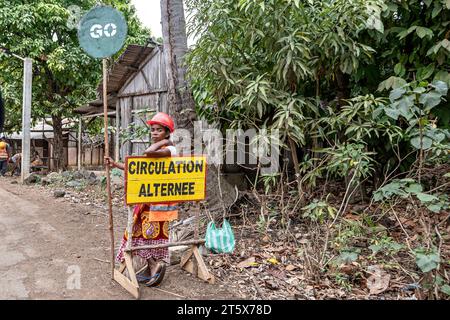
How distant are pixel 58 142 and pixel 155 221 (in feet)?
42.8

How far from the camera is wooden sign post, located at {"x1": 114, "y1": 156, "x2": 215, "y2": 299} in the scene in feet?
11.1

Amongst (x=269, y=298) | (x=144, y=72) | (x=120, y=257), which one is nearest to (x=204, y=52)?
(x=120, y=257)

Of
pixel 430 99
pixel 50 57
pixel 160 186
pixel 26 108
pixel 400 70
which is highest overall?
pixel 50 57

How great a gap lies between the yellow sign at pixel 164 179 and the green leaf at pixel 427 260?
2023 mm

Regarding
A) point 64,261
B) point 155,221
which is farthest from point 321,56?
point 64,261

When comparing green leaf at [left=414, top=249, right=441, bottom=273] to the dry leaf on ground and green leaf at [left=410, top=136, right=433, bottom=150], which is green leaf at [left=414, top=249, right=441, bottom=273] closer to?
the dry leaf on ground

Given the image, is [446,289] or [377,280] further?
[377,280]

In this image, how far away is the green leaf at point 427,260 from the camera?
3.10m

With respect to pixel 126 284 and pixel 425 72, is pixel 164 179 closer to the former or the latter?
pixel 126 284

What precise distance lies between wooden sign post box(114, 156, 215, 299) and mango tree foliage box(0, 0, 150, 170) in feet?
35.1

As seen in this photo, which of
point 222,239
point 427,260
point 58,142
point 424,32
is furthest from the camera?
point 58,142

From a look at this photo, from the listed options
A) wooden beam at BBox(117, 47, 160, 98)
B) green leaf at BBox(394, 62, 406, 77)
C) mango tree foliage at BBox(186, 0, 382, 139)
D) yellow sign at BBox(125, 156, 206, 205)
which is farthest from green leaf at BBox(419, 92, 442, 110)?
wooden beam at BBox(117, 47, 160, 98)

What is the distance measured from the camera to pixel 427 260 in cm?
313

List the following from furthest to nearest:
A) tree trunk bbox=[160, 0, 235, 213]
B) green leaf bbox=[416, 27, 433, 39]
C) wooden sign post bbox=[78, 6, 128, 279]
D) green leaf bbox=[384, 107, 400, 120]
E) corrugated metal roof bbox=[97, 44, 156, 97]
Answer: corrugated metal roof bbox=[97, 44, 156, 97] → tree trunk bbox=[160, 0, 235, 213] → green leaf bbox=[416, 27, 433, 39] → wooden sign post bbox=[78, 6, 128, 279] → green leaf bbox=[384, 107, 400, 120]
